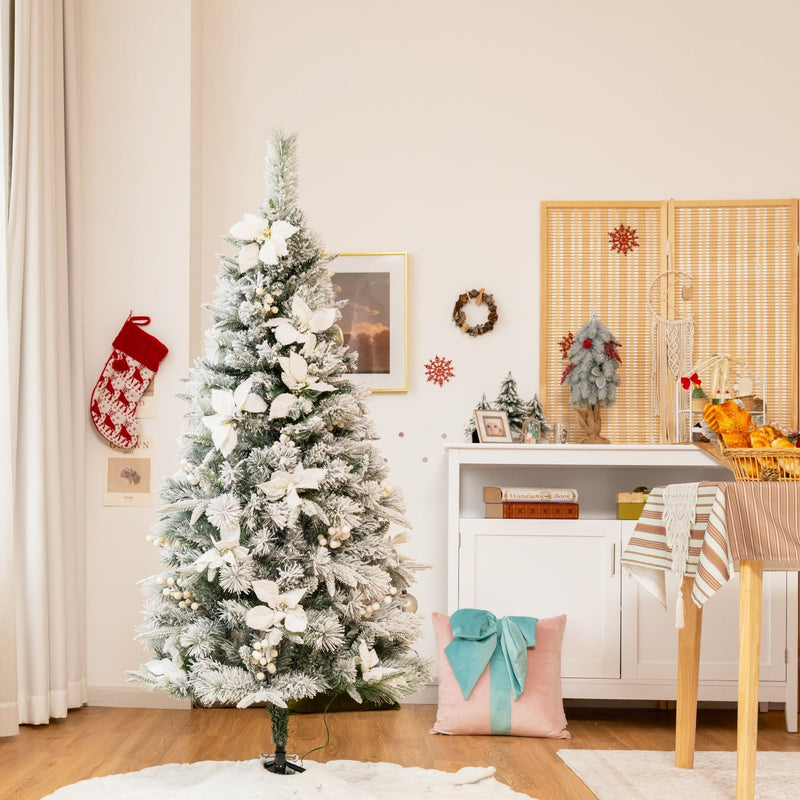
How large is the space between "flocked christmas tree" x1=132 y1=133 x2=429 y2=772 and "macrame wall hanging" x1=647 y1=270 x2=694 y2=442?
5.65 ft

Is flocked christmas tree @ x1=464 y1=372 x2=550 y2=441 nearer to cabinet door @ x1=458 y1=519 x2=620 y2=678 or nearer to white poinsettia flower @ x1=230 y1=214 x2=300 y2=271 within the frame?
cabinet door @ x1=458 y1=519 x2=620 y2=678

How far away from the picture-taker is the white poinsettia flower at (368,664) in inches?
90.2

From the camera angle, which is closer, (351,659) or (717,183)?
(351,659)

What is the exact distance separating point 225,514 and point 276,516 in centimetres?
13

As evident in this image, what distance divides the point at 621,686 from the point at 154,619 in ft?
5.90

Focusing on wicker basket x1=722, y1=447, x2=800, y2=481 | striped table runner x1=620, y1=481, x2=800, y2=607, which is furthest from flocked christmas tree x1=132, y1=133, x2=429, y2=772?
wicker basket x1=722, y1=447, x2=800, y2=481

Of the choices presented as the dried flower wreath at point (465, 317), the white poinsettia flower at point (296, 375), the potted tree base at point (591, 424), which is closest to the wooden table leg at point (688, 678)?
the potted tree base at point (591, 424)

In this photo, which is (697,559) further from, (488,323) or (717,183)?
(717,183)

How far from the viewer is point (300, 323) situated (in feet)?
7.66

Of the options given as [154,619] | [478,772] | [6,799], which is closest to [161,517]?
[154,619]

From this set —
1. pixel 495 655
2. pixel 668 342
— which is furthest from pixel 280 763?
pixel 668 342

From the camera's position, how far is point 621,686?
326cm

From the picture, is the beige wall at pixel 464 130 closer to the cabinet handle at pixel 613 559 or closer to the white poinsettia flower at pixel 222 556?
the cabinet handle at pixel 613 559

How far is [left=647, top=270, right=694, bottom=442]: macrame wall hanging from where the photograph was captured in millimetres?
3707
